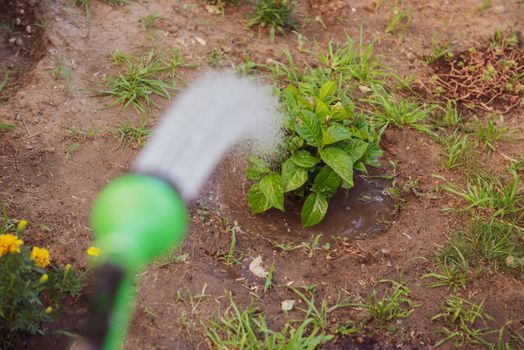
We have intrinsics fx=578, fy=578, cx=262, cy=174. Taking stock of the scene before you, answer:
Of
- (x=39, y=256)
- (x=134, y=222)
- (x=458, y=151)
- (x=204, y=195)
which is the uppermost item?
(x=134, y=222)

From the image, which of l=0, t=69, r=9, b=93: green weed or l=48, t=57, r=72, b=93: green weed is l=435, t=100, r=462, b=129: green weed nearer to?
l=48, t=57, r=72, b=93: green weed

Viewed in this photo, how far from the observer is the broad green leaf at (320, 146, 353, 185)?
2.69 meters

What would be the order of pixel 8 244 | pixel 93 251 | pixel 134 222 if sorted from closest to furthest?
1. pixel 134 222
2. pixel 8 244
3. pixel 93 251

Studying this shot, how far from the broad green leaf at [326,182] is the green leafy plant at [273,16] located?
1426 millimetres

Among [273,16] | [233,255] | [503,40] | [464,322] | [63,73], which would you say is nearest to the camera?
[464,322]

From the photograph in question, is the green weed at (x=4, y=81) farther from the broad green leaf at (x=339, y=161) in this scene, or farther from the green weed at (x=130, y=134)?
the broad green leaf at (x=339, y=161)

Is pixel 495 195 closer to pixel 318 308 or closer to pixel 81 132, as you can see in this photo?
pixel 318 308

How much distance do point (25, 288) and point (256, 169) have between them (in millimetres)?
1232

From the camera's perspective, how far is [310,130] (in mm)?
2795

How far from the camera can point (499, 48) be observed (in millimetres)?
4043

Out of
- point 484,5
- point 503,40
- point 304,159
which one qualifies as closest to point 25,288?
point 304,159

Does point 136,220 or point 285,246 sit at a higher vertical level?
point 136,220

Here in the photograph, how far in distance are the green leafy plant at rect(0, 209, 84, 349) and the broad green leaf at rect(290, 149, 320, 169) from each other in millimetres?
1147

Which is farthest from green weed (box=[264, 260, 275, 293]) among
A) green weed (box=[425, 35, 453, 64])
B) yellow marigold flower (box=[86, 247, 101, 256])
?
green weed (box=[425, 35, 453, 64])
